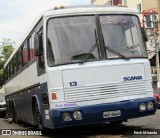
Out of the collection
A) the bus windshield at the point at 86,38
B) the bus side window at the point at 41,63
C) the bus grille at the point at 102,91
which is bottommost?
the bus grille at the point at 102,91

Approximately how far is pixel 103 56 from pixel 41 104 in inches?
86.7

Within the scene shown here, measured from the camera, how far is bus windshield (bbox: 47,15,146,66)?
10.9 meters

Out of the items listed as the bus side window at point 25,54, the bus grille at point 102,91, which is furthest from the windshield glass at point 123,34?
the bus side window at point 25,54

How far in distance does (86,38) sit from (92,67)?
76cm

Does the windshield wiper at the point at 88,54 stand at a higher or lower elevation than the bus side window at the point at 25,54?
lower

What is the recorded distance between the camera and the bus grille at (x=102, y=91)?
10578 millimetres

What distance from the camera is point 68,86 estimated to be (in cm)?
1059

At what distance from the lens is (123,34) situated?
11.3 metres

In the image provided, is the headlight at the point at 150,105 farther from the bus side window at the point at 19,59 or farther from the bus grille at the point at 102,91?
the bus side window at the point at 19,59

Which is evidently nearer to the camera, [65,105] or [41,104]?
[65,105]

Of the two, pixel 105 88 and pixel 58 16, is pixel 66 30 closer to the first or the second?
pixel 58 16

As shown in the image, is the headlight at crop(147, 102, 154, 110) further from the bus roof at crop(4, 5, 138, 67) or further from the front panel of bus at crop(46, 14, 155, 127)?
the bus roof at crop(4, 5, 138, 67)

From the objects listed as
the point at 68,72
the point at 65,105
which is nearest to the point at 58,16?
the point at 68,72

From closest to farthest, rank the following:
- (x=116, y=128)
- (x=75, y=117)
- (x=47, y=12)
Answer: (x=75, y=117) → (x=47, y=12) → (x=116, y=128)
